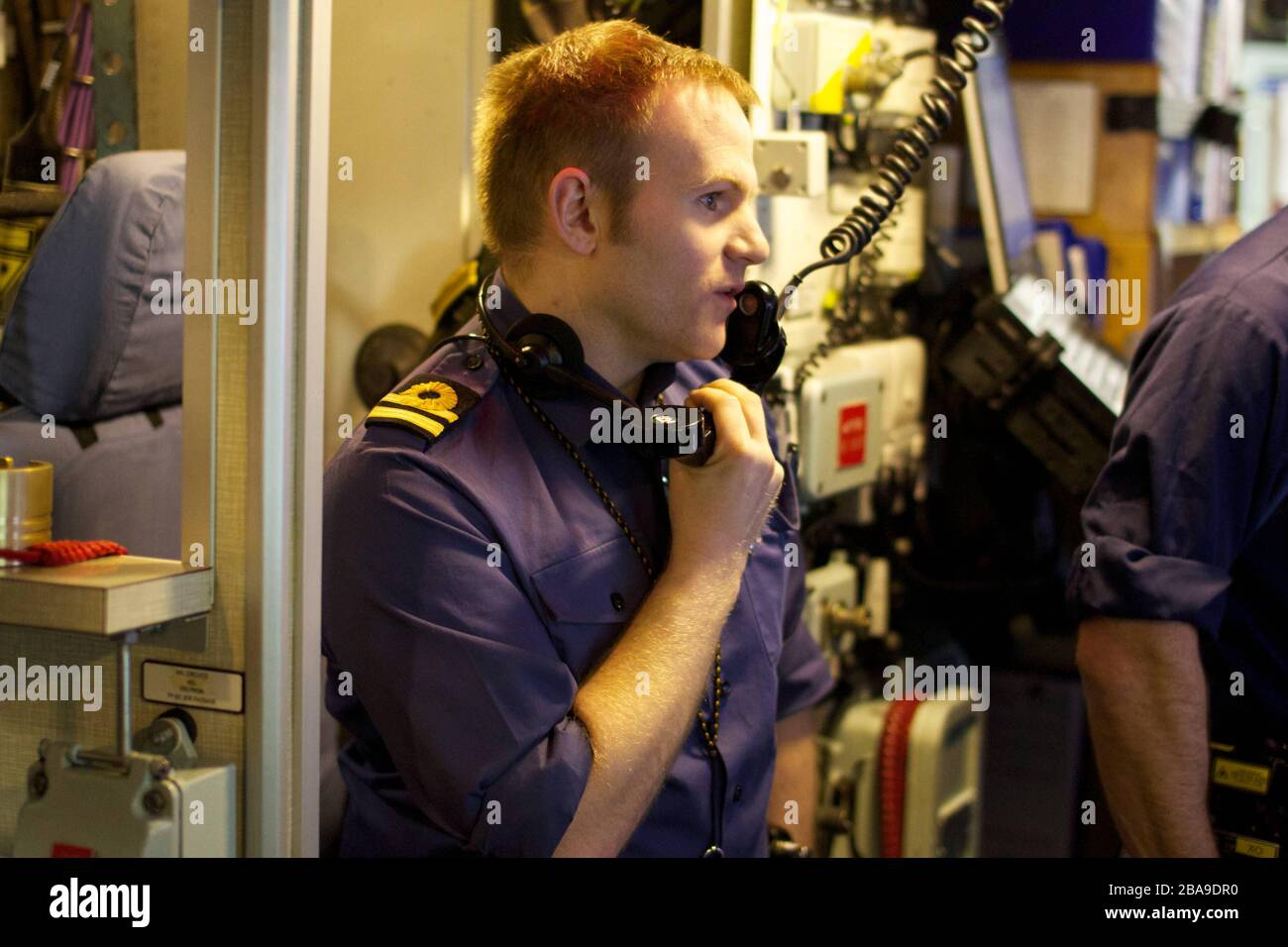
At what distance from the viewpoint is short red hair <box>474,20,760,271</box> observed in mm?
1703

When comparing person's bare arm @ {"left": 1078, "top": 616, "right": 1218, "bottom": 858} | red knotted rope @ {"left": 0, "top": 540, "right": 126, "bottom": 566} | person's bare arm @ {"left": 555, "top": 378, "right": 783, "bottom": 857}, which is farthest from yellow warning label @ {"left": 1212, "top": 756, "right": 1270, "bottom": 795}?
red knotted rope @ {"left": 0, "top": 540, "right": 126, "bottom": 566}

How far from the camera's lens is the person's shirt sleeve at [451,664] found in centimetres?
149

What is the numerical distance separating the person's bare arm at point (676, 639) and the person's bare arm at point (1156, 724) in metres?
0.60

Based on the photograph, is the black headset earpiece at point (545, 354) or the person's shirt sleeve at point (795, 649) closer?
the black headset earpiece at point (545, 354)

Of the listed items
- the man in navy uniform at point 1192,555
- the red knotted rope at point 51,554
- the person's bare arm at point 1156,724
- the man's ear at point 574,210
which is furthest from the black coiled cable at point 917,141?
the red knotted rope at point 51,554

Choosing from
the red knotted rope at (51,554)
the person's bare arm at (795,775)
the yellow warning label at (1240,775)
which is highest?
the red knotted rope at (51,554)

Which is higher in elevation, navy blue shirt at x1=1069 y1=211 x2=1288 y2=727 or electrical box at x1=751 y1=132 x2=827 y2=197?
electrical box at x1=751 y1=132 x2=827 y2=197

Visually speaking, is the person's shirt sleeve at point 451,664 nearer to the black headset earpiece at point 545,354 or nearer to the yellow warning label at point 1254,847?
→ the black headset earpiece at point 545,354

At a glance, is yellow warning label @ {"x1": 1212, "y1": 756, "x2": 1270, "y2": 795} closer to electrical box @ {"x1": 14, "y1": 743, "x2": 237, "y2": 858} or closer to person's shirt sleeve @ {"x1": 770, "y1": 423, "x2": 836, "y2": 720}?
person's shirt sleeve @ {"x1": 770, "y1": 423, "x2": 836, "y2": 720}

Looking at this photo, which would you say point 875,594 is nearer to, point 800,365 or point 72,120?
point 800,365

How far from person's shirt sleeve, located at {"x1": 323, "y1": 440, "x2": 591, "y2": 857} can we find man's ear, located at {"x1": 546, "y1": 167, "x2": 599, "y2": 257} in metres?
0.37

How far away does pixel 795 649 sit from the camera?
214 cm

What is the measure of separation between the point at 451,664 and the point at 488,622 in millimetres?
64
